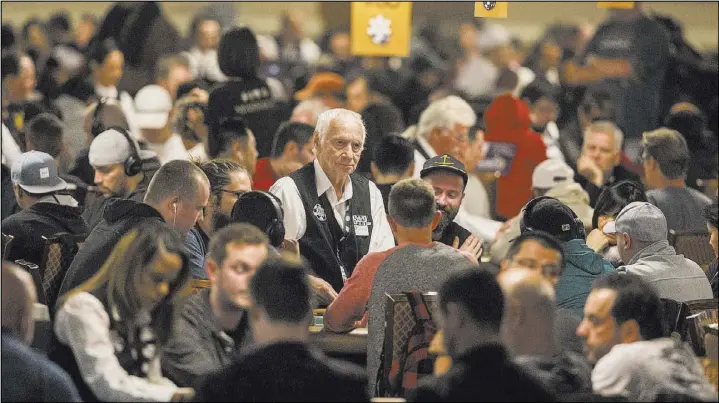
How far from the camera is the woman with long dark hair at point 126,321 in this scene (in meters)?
5.80

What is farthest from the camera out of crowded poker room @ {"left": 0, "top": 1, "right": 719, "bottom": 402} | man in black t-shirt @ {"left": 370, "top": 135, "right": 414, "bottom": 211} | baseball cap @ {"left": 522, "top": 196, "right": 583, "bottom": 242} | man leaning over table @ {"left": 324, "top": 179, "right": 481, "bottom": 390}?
man in black t-shirt @ {"left": 370, "top": 135, "right": 414, "bottom": 211}

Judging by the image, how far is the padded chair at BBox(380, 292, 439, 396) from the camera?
668cm

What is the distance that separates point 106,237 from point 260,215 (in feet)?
2.56

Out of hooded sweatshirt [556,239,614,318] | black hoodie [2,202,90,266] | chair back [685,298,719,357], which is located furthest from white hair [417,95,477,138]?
chair back [685,298,719,357]

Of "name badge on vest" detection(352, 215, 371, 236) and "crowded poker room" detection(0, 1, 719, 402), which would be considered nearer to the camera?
"crowded poker room" detection(0, 1, 719, 402)

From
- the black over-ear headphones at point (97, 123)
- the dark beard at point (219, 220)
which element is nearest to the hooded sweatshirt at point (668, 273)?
the dark beard at point (219, 220)

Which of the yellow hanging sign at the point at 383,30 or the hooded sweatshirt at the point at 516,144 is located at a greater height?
the yellow hanging sign at the point at 383,30

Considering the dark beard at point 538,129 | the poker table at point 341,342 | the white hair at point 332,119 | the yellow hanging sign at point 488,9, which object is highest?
the yellow hanging sign at point 488,9

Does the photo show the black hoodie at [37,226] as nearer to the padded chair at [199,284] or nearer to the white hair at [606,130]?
the padded chair at [199,284]

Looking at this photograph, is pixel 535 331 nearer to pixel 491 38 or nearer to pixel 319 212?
pixel 319 212

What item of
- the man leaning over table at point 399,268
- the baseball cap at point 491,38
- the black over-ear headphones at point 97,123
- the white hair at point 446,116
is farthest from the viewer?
the baseball cap at point 491,38

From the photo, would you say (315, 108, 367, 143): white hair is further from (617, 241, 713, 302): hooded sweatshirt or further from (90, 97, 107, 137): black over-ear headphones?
(90, 97, 107, 137): black over-ear headphones

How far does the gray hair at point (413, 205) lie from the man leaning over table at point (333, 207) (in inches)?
43.7

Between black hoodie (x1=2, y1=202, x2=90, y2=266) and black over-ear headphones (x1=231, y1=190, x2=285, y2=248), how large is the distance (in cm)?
128
